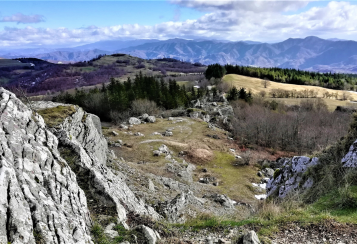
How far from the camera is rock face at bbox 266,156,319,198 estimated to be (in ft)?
46.5

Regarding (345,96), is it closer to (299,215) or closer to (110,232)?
(299,215)

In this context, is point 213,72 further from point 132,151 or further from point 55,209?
point 55,209

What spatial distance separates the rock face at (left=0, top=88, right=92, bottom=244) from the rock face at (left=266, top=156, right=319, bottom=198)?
1150cm

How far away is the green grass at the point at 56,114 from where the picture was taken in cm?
1723

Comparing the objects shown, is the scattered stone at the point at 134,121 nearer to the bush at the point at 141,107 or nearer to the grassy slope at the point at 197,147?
the grassy slope at the point at 197,147

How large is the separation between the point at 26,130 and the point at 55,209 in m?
3.76

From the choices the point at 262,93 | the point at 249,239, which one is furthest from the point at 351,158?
the point at 262,93

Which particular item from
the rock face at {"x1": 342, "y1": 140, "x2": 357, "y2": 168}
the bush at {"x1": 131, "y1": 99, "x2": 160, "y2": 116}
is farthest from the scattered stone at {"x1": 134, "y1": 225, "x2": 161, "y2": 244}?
the bush at {"x1": 131, "y1": 99, "x2": 160, "y2": 116}

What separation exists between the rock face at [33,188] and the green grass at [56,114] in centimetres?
709

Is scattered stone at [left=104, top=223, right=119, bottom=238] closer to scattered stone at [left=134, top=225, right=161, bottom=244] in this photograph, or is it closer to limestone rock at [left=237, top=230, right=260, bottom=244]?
scattered stone at [left=134, top=225, right=161, bottom=244]

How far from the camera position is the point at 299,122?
6431 centimetres

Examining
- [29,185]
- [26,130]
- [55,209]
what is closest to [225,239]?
[55,209]

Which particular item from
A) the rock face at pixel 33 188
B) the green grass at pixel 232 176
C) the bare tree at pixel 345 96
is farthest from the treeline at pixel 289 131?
the rock face at pixel 33 188

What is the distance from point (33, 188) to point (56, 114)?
1270cm
